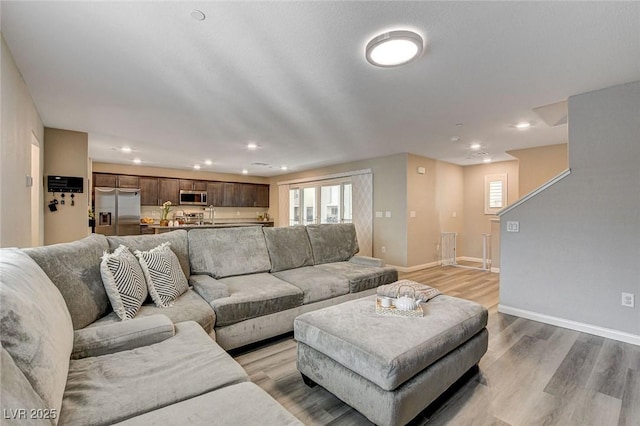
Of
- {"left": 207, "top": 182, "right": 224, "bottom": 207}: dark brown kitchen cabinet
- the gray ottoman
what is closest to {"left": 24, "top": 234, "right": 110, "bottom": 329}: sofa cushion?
the gray ottoman

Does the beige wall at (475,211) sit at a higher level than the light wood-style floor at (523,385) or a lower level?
higher

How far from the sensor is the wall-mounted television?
4.03m

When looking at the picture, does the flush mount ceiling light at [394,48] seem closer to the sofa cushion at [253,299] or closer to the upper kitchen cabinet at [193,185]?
the sofa cushion at [253,299]

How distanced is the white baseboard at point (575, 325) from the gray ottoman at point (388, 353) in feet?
5.35

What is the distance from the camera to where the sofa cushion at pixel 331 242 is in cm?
387

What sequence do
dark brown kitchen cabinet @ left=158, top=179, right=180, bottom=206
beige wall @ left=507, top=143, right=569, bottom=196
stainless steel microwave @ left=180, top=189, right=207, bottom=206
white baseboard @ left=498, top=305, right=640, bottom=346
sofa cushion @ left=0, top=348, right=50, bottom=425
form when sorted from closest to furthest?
sofa cushion @ left=0, top=348, right=50, bottom=425, white baseboard @ left=498, top=305, right=640, bottom=346, beige wall @ left=507, top=143, right=569, bottom=196, dark brown kitchen cabinet @ left=158, top=179, right=180, bottom=206, stainless steel microwave @ left=180, top=189, right=207, bottom=206

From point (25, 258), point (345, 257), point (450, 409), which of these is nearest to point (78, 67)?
point (25, 258)

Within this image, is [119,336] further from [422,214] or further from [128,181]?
[128,181]

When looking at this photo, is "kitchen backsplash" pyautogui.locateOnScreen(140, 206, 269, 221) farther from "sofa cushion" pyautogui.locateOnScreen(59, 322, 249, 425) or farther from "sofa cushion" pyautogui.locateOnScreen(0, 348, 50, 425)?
"sofa cushion" pyautogui.locateOnScreen(0, 348, 50, 425)

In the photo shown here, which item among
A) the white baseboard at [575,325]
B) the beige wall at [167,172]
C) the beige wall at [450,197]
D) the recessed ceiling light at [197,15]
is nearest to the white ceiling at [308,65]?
the recessed ceiling light at [197,15]

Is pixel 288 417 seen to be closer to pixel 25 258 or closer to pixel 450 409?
pixel 450 409

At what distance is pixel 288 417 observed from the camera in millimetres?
976

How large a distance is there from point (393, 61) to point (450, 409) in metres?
2.39

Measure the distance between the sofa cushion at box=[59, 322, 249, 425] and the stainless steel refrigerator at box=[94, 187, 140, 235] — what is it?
6.42 metres
